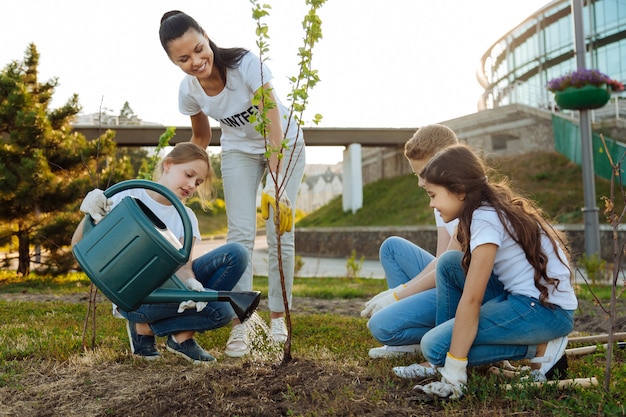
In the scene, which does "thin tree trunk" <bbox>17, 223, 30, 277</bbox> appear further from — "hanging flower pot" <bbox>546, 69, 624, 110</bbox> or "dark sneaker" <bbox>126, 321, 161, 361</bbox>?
"hanging flower pot" <bbox>546, 69, 624, 110</bbox>

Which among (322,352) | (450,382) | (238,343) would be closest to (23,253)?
(238,343)

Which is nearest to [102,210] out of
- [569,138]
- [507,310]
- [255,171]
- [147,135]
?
[255,171]

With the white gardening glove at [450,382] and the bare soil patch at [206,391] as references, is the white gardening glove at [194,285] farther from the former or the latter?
the white gardening glove at [450,382]

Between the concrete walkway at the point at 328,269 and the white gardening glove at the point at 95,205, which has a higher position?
the white gardening glove at the point at 95,205

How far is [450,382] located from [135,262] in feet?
3.85

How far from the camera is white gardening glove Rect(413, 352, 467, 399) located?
1.95 meters

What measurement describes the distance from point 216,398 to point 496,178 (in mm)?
1487

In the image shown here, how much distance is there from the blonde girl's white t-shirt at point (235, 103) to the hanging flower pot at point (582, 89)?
7.41m

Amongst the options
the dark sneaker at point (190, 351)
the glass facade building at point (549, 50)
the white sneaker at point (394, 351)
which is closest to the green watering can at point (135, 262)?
the dark sneaker at point (190, 351)

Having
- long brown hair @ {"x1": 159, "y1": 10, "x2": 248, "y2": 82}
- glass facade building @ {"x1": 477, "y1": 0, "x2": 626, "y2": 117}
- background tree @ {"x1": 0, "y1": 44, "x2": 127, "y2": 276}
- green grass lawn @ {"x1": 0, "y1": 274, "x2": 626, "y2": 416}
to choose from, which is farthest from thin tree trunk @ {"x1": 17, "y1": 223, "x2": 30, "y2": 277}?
glass facade building @ {"x1": 477, "y1": 0, "x2": 626, "y2": 117}

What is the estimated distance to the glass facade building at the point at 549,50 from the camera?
23719 millimetres

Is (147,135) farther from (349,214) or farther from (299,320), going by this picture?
(299,320)

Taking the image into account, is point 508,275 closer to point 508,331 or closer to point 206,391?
point 508,331

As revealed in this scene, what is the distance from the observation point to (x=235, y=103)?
10.1ft
